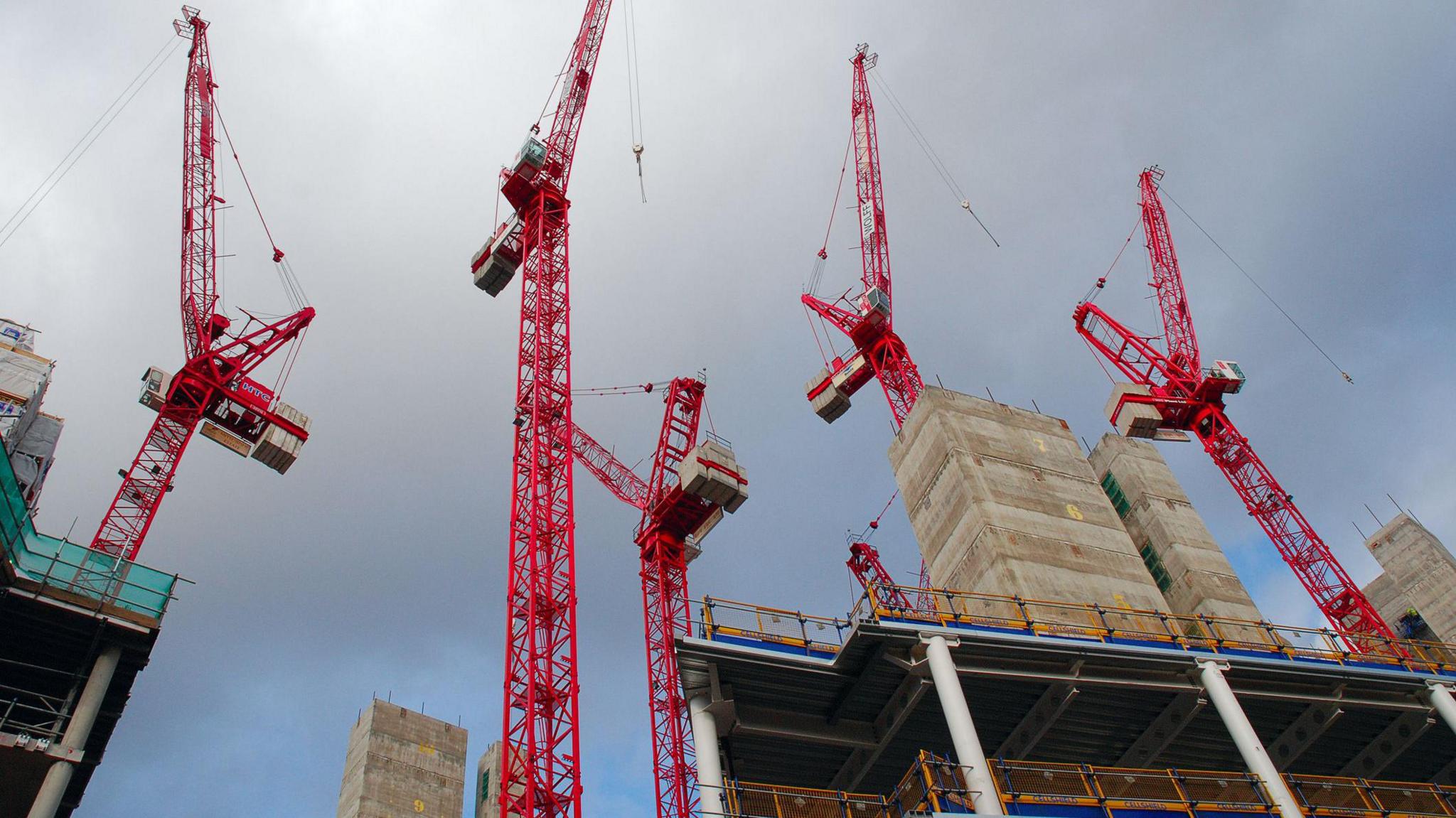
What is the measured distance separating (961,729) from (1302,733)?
52.2ft

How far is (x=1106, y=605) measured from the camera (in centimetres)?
4625

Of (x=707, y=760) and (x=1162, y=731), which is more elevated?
(x=1162, y=731)

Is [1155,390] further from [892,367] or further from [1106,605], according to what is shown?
[1106,605]

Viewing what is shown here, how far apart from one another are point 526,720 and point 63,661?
21768mm

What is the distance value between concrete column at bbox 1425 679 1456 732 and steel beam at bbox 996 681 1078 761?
14121 millimetres

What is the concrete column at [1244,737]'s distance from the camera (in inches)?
1126

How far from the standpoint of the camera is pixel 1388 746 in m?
35.7

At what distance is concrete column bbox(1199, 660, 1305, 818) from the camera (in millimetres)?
28594

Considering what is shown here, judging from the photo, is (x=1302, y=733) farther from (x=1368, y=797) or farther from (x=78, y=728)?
(x=78, y=728)

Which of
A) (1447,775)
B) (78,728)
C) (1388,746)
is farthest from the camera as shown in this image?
(1447,775)

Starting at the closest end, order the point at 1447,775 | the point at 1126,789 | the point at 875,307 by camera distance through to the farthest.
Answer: the point at 1126,789, the point at 1447,775, the point at 875,307

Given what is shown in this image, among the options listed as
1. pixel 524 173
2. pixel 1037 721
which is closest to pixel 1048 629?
pixel 1037 721

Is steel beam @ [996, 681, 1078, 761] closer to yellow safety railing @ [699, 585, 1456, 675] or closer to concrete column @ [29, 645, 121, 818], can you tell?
yellow safety railing @ [699, 585, 1456, 675]

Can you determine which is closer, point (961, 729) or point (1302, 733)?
point (961, 729)
